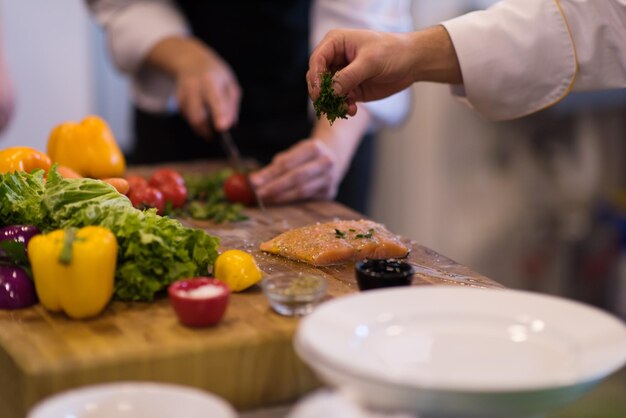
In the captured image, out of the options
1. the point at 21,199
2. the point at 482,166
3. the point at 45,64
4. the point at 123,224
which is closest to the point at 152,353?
the point at 123,224

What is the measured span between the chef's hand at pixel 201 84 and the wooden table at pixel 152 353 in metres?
1.25

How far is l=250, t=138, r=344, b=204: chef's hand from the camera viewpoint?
8.04 feet

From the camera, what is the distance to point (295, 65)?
10.2ft

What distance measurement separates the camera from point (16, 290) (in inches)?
61.2

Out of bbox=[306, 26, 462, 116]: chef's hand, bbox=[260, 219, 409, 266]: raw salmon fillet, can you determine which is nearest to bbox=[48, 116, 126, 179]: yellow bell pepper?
bbox=[260, 219, 409, 266]: raw salmon fillet

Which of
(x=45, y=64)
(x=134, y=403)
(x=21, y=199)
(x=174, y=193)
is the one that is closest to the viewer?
(x=134, y=403)

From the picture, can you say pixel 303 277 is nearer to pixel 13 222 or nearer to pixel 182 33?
pixel 13 222

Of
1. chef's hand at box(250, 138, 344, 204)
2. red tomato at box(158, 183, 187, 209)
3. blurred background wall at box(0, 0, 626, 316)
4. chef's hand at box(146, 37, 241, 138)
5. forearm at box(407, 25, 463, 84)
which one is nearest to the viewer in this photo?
forearm at box(407, 25, 463, 84)

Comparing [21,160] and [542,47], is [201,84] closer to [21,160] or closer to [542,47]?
[21,160]

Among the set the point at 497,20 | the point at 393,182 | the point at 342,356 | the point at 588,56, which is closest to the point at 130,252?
the point at 342,356

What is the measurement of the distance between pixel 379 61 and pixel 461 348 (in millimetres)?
806

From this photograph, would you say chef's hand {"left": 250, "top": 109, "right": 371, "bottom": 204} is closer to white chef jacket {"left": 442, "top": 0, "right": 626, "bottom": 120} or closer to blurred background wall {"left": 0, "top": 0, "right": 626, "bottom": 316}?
white chef jacket {"left": 442, "top": 0, "right": 626, "bottom": 120}

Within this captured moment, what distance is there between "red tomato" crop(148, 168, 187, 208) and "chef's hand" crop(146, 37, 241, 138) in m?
0.35

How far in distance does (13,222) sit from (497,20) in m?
1.08
